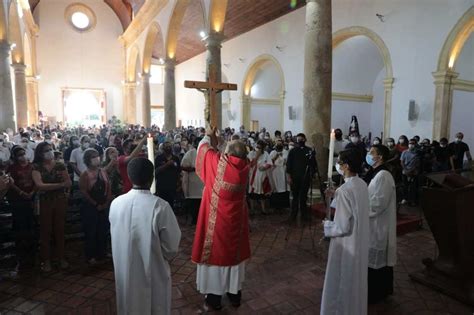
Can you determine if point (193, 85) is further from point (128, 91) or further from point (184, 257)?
point (128, 91)

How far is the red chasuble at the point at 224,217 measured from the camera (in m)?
3.19

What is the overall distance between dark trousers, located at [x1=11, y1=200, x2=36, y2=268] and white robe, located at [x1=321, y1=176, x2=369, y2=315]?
3.77m

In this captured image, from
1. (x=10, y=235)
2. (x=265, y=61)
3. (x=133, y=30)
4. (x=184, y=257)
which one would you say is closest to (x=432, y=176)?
(x=184, y=257)

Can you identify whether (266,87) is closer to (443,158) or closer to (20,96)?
(443,158)

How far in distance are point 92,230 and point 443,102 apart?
373 inches

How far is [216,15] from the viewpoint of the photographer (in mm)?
10484

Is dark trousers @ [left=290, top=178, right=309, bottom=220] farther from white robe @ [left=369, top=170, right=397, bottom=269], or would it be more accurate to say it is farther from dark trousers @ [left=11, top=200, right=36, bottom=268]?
dark trousers @ [left=11, top=200, right=36, bottom=268]

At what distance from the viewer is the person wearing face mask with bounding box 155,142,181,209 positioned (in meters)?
5.71

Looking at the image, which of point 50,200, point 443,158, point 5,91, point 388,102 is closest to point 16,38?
point 5,91

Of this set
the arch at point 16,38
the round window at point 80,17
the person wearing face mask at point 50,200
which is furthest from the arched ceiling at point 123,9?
the person wearing face mask at point 50,200

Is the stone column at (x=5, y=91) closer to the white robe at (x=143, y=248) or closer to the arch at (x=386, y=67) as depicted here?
the white robe at (x=143, y=248)

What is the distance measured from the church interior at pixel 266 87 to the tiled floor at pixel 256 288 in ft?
0.07

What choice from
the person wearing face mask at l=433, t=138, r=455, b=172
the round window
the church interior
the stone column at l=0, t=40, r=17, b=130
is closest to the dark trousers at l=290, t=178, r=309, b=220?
the church interior

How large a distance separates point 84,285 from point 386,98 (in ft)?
32.9
